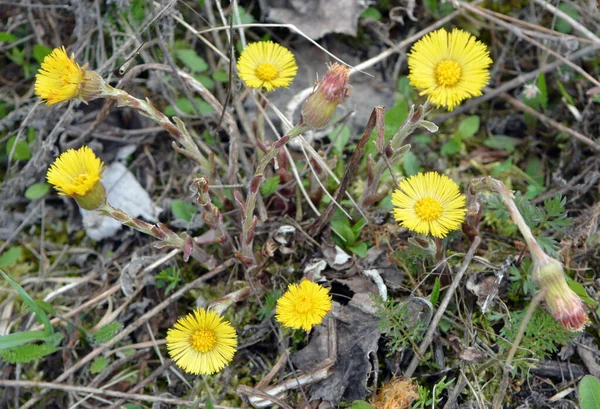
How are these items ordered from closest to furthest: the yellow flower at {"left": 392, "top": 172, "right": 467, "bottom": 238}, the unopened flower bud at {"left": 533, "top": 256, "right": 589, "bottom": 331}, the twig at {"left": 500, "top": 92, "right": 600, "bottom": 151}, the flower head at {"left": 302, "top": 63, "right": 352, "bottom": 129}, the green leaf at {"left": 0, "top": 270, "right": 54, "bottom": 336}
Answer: the unopened flower bud at {"left": 533, "top": 256, "right": 589, "bottom": 331}
the flower head at {"left": 302, "top": 63, "right": 352, "bottom": 129}
the yellow flower at {"left": 392, "top": 172, "right": 467, "bottom": 238}
the green leaf at {"left": 0, "top": 270, "right": 54, "bottom": 336}
the twig at {"left": 500, "top": 92, "right": 600, "bottom": 151}

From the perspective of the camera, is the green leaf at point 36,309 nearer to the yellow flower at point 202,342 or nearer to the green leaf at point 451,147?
the yellow flower at point 202,342

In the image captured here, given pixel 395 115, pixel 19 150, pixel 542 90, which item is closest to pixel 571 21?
pixel 542 90

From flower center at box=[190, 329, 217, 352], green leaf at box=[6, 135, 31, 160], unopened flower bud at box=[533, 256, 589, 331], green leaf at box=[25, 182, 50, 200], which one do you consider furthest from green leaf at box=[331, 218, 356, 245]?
green leaf at box=[6, 135, 31, 160]

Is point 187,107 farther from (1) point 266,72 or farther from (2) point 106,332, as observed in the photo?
(2) point 106,332

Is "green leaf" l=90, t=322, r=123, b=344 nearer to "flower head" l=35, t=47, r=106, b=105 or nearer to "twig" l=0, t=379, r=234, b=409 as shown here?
"twig" l=0, t=379, r=234, b=409

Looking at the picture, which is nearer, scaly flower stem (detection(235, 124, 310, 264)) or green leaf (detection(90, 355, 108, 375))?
scaly flower stem (detection(235, 124, 310, 264))

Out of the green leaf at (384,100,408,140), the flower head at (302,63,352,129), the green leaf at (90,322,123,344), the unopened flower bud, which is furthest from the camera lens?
the green leaf at (384,100,408,140)
